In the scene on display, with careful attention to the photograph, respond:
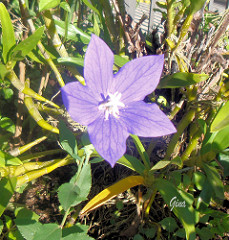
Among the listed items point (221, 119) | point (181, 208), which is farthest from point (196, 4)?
point (181, 208)

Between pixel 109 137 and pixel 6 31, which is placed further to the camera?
pixel 6 31

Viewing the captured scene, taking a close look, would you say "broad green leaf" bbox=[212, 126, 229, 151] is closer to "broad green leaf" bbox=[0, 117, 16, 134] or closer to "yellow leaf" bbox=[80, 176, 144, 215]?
"yellow leaf" bbox=[80, 176, 144, 215]

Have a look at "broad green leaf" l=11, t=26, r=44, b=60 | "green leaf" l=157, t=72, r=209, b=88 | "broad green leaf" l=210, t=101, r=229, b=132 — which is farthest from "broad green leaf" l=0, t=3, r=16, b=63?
"broad green leaf" l=210, t=101, r=229, b=132

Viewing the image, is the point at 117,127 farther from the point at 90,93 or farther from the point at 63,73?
the point at 63,73

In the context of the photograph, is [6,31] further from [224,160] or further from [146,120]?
[224,160]

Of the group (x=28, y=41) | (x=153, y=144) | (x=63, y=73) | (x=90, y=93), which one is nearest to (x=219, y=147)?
(x=153, y=144)
